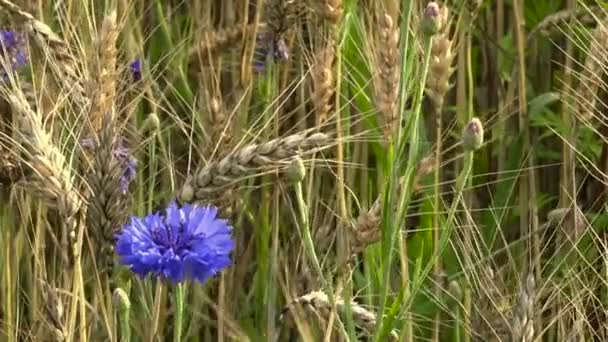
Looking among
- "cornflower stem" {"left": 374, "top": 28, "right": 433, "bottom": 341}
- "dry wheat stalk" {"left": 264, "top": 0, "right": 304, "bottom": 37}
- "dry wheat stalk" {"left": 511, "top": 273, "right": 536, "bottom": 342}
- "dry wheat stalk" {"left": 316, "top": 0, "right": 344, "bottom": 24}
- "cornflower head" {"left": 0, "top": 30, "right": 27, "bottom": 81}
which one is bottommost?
"dry wheat stalk" {"left": 511, "top": 273, "right": 536, "bottom": 342}

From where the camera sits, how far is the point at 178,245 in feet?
4.20

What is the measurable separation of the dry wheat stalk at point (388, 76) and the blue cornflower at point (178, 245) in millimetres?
196

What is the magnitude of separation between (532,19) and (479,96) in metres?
0.15

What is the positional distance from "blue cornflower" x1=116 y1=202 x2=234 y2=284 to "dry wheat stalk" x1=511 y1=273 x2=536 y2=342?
0.28m

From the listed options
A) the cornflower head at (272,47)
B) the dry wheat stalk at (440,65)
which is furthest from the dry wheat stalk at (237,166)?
the cornflower head at (272,47)

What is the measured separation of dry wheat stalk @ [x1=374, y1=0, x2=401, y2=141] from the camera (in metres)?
1.33

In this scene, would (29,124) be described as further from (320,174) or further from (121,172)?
(320,174)

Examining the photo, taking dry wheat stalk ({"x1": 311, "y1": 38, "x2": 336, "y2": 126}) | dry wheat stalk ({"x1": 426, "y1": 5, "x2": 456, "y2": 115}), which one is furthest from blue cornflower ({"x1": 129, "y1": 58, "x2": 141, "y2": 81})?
dry wheat stalk ({"x1": 426, "y1": 5, "x2": 456, "y2": 115})

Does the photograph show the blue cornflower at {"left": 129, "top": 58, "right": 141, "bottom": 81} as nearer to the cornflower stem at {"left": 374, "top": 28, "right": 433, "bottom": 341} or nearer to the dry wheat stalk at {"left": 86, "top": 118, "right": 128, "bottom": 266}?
the dry wheat stalk at {"left": 86, "top": 118, "right": 128, "bottom": 266}

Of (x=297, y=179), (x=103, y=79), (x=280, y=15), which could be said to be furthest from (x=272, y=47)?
(x=297, y=179)

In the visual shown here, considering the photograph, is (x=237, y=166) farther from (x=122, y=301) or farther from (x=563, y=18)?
(x=563, y=18)

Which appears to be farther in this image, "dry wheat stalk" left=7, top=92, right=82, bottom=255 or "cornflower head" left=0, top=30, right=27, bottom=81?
"cornflower head" left=0, top=30, right=27, bottom=81

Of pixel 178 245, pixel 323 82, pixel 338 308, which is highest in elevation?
pixel 323 82

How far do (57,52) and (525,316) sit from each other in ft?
2.09
